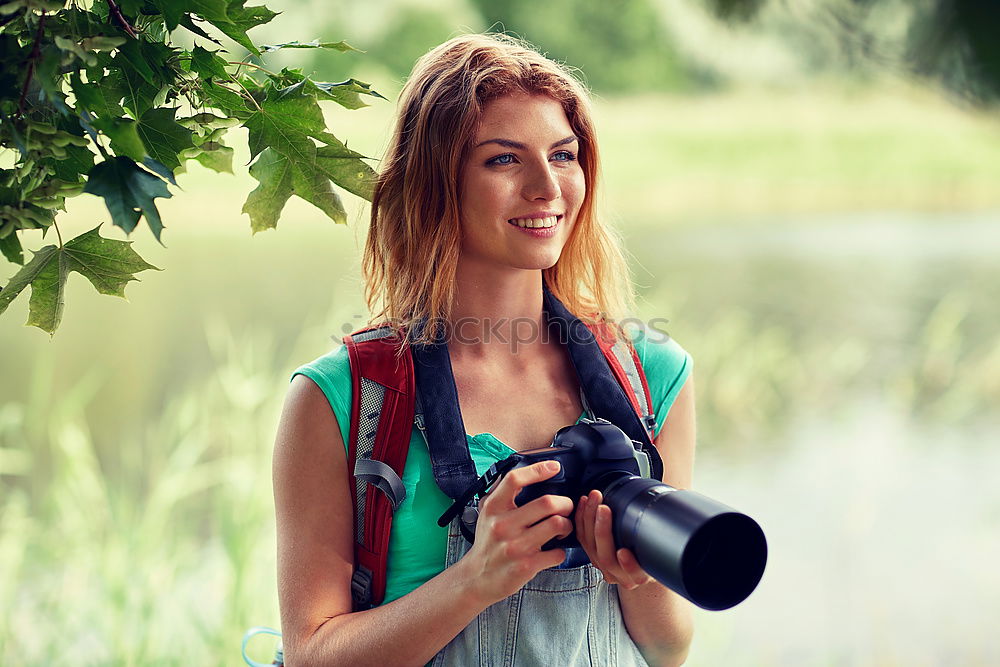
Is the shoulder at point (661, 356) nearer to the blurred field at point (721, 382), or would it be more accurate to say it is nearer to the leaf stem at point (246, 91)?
the blurred field at point (721, 382)

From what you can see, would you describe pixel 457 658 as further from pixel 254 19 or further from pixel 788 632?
pixel 788 632

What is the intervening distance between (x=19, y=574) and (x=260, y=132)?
1.39m

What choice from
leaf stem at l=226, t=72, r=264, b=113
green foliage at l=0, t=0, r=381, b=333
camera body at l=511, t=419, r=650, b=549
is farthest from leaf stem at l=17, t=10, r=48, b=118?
camera body at l=511, t=419, r=650, b=549

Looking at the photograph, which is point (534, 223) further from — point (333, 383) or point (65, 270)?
point (65, 270)

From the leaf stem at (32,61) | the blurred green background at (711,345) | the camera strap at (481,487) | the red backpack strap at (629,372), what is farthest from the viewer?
the blurred green background at (711,345)

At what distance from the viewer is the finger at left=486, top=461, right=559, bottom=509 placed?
63 centimetres

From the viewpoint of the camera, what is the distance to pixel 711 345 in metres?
3.31

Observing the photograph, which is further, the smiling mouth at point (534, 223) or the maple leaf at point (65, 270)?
the smiling mouth at point (534, 223)

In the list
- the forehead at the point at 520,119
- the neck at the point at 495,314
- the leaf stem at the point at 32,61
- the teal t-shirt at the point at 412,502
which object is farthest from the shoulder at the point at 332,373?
the leaf stem at the point at 32,61

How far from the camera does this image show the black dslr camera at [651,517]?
60cm

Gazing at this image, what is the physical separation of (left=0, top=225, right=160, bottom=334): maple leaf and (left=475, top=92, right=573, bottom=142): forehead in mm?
327

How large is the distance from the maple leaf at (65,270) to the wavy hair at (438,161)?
0.28m

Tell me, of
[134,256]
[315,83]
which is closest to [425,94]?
[315,83]

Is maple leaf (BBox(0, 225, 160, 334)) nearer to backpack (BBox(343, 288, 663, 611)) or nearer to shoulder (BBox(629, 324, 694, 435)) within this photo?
backpack (BBox(343, 288, 663, 611))
